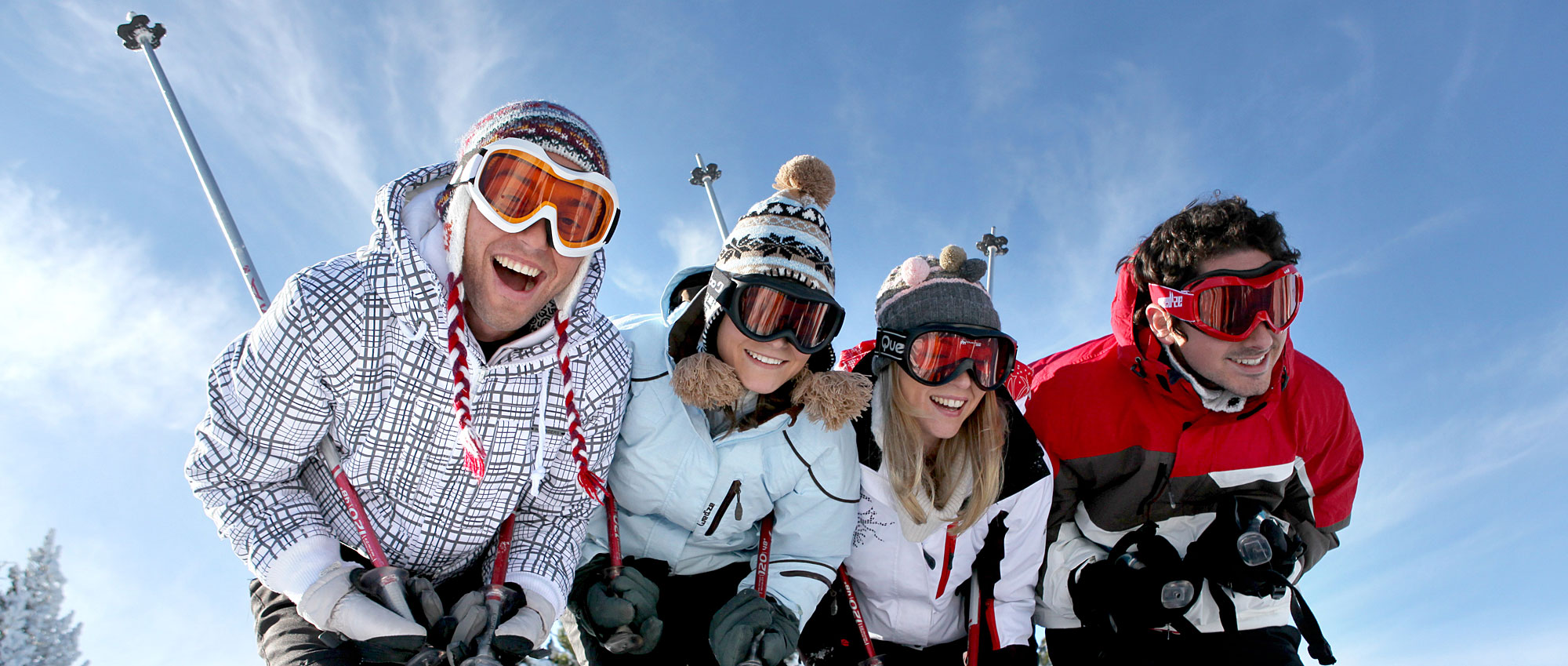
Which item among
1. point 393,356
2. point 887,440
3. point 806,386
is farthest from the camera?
point 887,440

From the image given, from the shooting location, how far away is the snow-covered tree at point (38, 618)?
11234 millimetres

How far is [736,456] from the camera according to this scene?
3176 mm

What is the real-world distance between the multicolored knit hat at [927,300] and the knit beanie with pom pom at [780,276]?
427 mm

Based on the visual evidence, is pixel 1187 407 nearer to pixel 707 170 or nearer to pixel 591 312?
pixel 591 312

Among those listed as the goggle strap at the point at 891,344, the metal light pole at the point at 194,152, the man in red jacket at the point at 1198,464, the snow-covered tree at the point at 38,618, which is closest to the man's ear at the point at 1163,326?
the man in red jacket at the point at 1198,464

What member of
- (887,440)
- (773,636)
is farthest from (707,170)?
(773,636)

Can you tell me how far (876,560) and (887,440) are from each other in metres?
0.58

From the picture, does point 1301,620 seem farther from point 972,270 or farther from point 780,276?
point 780,276

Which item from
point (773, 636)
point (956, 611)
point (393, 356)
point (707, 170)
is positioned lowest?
point (773, 636)

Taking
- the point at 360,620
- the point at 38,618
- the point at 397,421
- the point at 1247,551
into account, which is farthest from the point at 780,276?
the point at 38,618

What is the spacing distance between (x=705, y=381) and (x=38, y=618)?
14425 mm

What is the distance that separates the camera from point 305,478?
2838mm

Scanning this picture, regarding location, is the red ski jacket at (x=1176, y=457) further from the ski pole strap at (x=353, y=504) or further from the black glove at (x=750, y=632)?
the ski pole strap at (x=353, y=504)

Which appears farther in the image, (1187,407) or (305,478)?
(1187,407)
